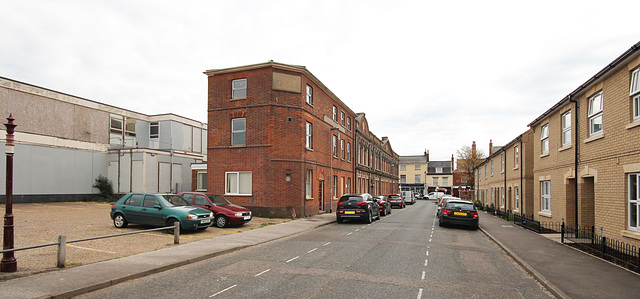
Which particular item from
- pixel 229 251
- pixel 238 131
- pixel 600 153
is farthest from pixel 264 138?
pixel 600 153

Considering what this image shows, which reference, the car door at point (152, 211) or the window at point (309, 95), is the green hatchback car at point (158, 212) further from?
the window at point (309, 95)

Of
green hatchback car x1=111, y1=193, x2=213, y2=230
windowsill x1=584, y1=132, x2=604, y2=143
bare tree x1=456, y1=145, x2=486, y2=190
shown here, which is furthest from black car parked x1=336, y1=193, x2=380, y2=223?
bare tree x1=456, y1=145, x2=486, y2=190

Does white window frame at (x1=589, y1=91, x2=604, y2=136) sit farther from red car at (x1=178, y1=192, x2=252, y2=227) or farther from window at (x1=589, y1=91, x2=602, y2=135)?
red car at (x1=178, y1=192, x2=252, y2=227)

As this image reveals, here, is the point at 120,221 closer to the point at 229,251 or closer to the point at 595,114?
the point at 229,251

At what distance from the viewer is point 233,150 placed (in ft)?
77.7

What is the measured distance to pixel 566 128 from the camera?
Answer: 52.7 feet

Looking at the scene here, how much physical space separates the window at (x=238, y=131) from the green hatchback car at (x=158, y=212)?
27.7 feet

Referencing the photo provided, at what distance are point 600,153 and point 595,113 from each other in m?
1.51

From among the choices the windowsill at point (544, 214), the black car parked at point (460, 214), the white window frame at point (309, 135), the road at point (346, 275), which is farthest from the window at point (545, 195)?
the white window frame at point (309, 135)

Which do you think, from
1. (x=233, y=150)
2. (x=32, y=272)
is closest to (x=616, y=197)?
(x=32, y=272)

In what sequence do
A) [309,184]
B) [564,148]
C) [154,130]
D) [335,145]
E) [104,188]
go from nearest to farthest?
[564,148]
[309,184]
[335,145]
[104,188]
[154,130]

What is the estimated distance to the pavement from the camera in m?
7.00

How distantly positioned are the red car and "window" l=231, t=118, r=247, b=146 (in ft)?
20.9

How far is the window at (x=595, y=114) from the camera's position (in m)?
12.7
